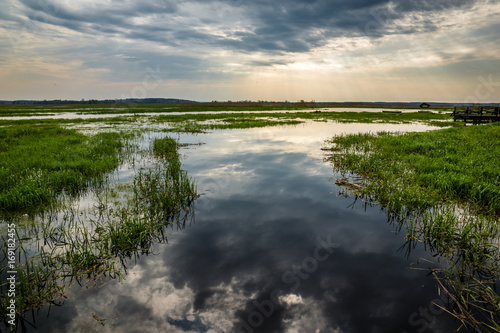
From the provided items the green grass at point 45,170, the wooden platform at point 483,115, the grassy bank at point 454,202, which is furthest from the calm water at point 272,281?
the wooden platform at point 483,115

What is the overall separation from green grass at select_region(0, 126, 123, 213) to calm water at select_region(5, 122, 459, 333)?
234 inches

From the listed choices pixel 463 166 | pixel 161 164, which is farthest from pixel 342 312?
pixel 161 164

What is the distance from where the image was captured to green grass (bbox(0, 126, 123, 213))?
30.9 feet

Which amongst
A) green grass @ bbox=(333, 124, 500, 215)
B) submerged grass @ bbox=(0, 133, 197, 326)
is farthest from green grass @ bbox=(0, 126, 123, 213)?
green grass @ bbox=(333, 124, 500, 215)

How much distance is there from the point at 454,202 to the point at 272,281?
27.4 feet

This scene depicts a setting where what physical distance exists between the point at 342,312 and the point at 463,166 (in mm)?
12174

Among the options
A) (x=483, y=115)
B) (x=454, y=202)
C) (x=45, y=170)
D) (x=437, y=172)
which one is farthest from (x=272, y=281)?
(x=483, y=115)

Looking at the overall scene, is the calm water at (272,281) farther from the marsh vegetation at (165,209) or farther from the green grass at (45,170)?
the green grass at (45,170)

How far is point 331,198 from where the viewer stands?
445 inches

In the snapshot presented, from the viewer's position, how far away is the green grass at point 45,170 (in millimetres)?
9422

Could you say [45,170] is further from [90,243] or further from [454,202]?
[454,202]

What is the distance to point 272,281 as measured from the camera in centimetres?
595

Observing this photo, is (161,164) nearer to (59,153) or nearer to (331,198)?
(59,153)

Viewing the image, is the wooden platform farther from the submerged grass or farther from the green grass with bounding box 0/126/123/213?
the green grass with bounding box 0/126/123/213
